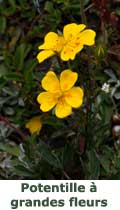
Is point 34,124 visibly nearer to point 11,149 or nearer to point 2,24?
point 11,149

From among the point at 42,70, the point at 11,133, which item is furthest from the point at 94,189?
the point at 42,70

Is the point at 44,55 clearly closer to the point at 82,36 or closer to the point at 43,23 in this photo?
the point at 82,36

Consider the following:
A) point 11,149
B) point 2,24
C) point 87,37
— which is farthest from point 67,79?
point 2,24

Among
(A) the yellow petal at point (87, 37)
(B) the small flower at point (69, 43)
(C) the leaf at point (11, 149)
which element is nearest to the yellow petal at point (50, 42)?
(B) the small flower at point (69, 43)

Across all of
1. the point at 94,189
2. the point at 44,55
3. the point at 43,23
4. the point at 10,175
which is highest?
the point at 44,55

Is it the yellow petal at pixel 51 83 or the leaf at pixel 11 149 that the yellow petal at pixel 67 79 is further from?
the leaf at pixel 11 149
